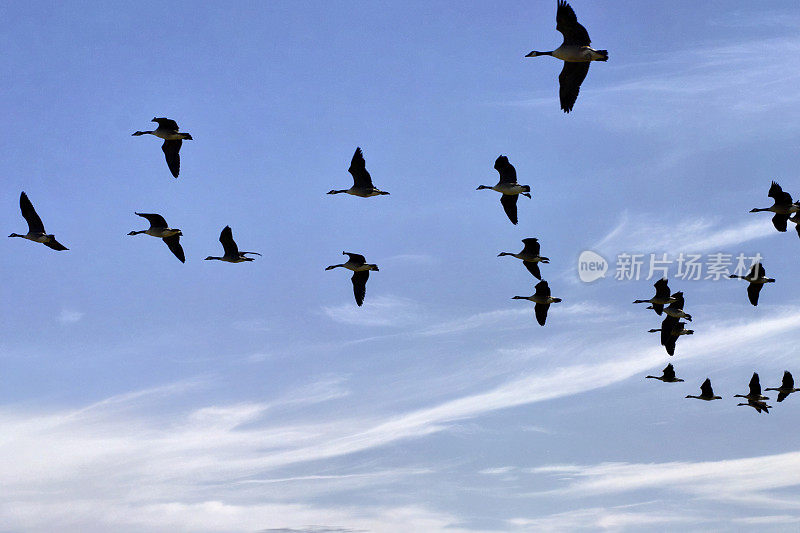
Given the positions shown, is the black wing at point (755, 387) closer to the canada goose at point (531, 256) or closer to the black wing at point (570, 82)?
the canada goose at point (531, 256)

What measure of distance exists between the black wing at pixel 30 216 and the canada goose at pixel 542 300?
49.5 feet

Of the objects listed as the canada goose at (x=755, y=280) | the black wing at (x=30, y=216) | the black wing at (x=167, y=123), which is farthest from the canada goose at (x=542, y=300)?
the black wing at (x=30, y=216)

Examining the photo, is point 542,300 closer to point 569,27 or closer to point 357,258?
point 357,258

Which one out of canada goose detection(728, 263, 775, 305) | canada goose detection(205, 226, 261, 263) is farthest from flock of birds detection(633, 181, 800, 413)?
canada goose detection(205, 226, 261, 263)

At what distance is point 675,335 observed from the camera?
112 ft

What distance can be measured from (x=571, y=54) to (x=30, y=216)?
1621cm

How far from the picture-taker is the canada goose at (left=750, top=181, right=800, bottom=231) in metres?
31.4

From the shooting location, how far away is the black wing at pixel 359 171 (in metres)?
28.6

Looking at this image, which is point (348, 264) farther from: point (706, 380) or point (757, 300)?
point (706, 380)

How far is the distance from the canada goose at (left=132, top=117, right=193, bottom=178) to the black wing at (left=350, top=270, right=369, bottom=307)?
19.8 feet

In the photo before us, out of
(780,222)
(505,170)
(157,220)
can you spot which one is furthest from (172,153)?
(780,222)

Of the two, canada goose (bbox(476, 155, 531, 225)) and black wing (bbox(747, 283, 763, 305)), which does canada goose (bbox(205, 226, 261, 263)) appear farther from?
black wing (bbox(747, 283, 763, 305))

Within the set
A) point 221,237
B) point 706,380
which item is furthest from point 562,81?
point 706,380

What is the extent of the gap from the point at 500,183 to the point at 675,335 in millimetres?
8765
